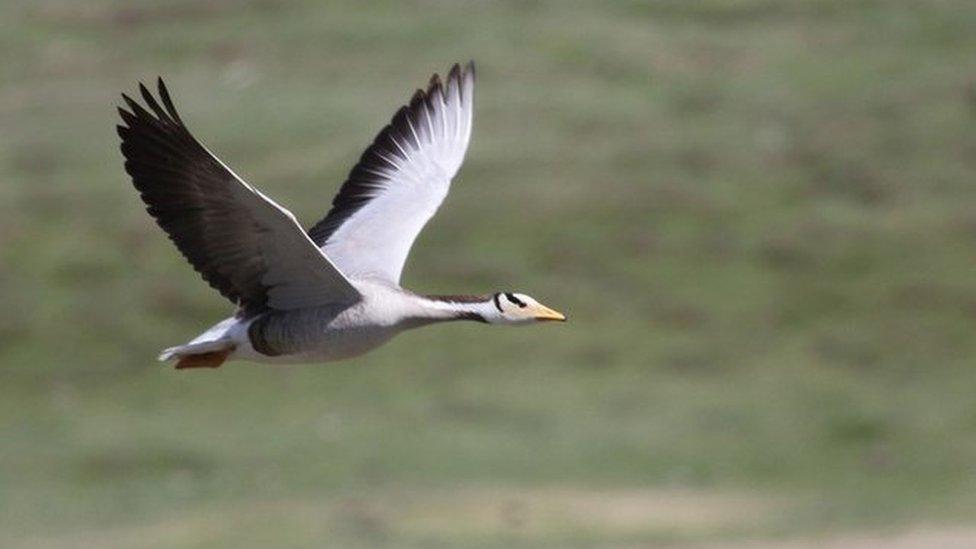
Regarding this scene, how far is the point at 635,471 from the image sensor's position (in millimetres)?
21359

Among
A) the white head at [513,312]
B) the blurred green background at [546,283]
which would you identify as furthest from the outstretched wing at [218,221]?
the blurred green background at [546,283]

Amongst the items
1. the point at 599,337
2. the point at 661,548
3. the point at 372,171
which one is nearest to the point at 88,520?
the point at 661,548

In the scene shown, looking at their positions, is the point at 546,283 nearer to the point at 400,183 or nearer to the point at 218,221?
the point at 400,183

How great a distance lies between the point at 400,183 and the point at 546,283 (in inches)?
458

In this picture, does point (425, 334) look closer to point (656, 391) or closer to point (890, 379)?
point (656, 391)

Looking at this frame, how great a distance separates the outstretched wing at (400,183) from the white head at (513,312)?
42.4 inches

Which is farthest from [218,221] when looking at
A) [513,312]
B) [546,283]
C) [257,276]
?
[546,283]

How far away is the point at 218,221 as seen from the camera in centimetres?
1141

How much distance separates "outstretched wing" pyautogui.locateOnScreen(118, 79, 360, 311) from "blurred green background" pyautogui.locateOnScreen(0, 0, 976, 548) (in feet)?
24.7

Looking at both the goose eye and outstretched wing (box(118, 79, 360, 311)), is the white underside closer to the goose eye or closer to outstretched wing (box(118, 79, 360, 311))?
outstretched wing (box(118, 79, 360, 311))

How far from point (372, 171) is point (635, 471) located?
8.19m

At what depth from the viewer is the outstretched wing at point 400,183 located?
1289 cm

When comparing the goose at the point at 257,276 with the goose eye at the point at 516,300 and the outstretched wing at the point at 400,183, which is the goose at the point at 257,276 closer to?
the goose eye at the point at 516,300

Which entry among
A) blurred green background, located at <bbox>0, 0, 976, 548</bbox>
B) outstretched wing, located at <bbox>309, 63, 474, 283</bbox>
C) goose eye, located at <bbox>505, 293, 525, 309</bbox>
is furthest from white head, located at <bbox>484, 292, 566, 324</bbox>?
blurred green background, located at <bbox>0, 0, 976, 548</bbox>
